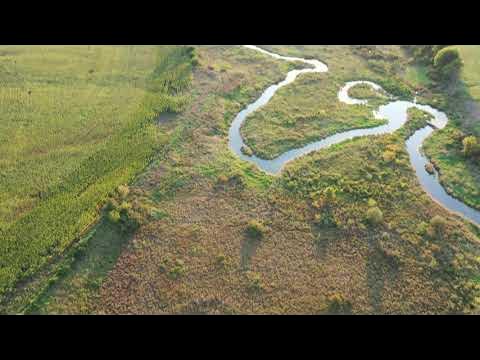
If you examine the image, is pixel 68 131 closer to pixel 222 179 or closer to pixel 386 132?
pixel 222 179

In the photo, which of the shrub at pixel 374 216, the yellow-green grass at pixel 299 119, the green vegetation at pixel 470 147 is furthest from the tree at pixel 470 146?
the shrub at pixel 374 216

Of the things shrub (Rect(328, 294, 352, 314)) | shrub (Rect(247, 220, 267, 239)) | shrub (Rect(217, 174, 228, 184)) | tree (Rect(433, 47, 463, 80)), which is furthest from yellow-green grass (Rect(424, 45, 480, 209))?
shrub (Rect(217, 174, 228, 184))

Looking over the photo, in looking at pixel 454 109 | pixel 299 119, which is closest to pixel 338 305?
pixel 299 119

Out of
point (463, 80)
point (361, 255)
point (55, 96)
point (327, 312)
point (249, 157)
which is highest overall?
point (463, 80)

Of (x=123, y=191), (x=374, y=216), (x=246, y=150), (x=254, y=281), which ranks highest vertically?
(x=246, y=150)

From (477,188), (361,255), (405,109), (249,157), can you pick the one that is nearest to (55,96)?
(249,157)

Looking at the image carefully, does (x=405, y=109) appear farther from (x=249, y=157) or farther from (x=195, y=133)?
(x=195, y=133)
